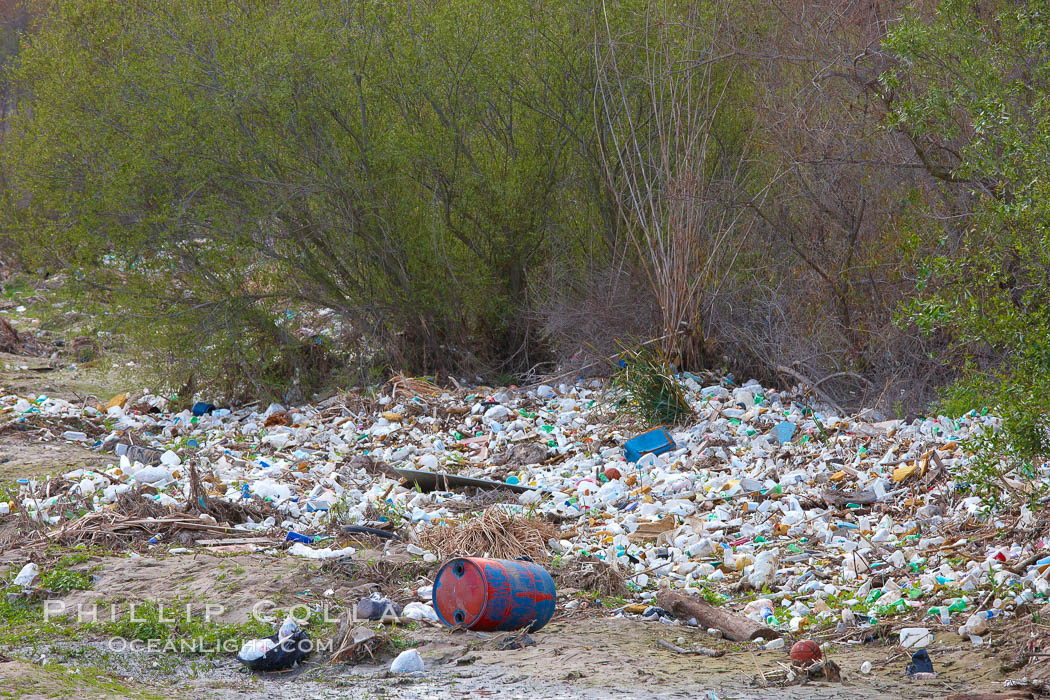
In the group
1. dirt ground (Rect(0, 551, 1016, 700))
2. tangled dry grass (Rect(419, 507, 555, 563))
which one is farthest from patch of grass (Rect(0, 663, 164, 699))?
tangled dry grass (Rect(419, 507, 555, 563))

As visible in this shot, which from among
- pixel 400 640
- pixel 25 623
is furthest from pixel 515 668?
pixel 25 623

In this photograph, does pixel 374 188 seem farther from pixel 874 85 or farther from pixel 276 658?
pixel 276 658

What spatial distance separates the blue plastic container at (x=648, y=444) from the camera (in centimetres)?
678

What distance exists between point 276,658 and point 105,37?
8361mm

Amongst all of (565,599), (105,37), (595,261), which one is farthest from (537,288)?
(565,599)

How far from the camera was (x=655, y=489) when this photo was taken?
598 cm

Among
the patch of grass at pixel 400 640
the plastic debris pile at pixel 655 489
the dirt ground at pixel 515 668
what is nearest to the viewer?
the dirt ground at pixel 515 668

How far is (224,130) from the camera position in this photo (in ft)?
28.5

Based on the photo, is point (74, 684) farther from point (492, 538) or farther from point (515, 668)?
point (492, 538)

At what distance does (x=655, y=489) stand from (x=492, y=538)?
62.1 inches

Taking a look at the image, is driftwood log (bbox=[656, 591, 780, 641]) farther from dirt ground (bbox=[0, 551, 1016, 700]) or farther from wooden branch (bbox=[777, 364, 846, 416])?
wooden branch (bbox=[777, 364, 846, 416])

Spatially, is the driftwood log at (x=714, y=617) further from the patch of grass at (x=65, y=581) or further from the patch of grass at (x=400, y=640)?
the patch of grass at (x=65, y=581)

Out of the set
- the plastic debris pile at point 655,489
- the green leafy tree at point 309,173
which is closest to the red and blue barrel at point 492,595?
the plastic debris pile at point 655,489

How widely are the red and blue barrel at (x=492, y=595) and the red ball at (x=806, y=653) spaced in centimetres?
94
